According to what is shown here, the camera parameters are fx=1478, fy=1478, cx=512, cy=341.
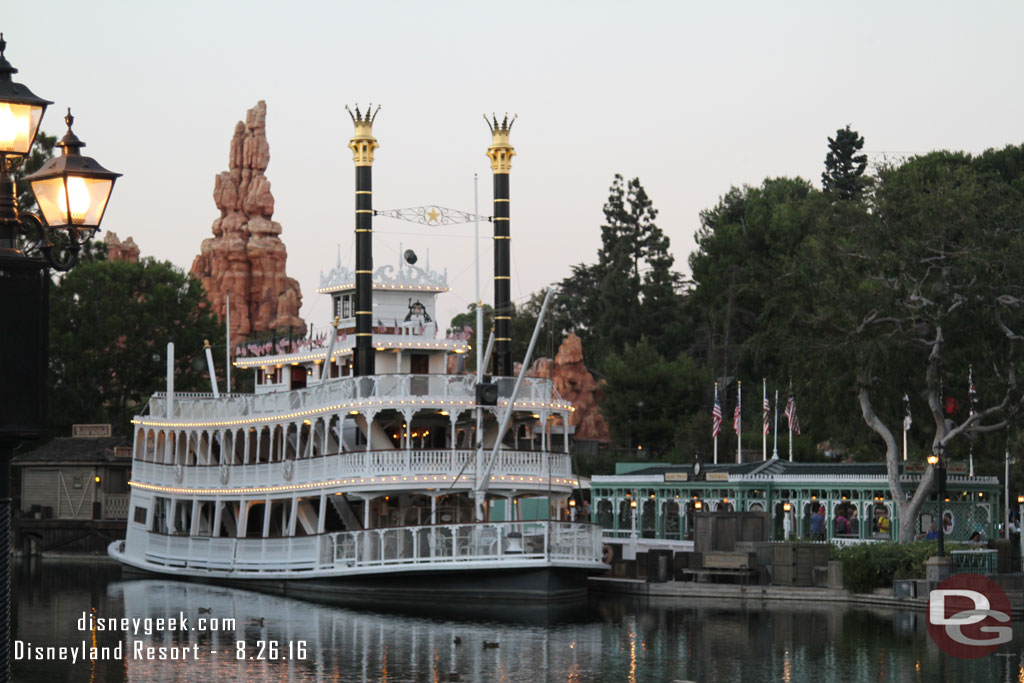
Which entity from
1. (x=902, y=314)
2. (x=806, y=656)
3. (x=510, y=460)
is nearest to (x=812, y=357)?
(x=902, y=314)

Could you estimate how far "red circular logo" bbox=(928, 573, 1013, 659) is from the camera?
28.0 metres

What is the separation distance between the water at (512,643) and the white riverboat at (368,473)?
4.99 feet

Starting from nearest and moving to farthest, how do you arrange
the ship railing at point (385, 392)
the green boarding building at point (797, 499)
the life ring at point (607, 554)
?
the ship railing at point (385, 392), the life ring at point (607, 554), the green boarding building at point (797, 499)

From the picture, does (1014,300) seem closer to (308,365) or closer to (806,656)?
(806,656)

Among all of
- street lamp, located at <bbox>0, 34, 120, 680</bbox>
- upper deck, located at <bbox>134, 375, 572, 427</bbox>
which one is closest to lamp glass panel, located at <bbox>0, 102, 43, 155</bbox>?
street lamp, located at <bbox>0, 34, 120, 680</bbox>

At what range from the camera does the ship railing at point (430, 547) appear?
34875 mm

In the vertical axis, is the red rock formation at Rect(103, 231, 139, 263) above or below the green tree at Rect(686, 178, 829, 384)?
above

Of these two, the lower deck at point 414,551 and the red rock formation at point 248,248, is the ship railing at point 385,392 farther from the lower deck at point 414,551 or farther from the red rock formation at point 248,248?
the red rock formation at point 248,248

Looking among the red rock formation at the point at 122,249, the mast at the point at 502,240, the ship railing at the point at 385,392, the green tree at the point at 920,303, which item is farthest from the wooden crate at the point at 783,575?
the red rock formation at the point at 122,249

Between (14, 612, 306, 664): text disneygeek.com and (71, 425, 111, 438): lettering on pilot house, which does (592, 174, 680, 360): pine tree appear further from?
(14, 612, 306, 664): text disneygeek.com

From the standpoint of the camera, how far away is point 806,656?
2552 cm

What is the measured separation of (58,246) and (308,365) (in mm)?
36764

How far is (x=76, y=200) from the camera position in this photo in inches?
329

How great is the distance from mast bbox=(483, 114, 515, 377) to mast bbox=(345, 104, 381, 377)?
3962 millimetres
